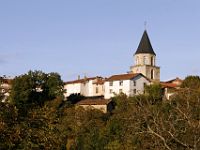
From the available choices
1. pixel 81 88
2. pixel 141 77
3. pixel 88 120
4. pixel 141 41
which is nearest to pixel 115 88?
pixel 141 77

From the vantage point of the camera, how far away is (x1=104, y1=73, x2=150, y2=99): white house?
93312mm

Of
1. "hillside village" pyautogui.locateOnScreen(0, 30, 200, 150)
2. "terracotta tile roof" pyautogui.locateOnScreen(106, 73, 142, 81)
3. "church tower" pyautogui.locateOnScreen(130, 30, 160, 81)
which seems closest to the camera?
"hillside village" pyautogui.locateOnScreen(0, 30, 200, 150)

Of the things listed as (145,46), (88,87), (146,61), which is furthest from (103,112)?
(145,46)

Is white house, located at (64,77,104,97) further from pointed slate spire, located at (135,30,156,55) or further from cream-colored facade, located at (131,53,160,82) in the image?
pointed slate spire, located at (135,30,156,55)

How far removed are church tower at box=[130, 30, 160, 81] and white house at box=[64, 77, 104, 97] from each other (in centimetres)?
786

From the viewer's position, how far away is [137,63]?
10838 cm

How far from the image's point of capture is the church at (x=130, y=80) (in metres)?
94.2

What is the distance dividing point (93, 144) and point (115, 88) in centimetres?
5565

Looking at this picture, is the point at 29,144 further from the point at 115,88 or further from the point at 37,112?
the point at 115,88

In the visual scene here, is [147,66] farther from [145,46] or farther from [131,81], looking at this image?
[131,81]

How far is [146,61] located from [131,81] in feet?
51.2

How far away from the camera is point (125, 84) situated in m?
94.2

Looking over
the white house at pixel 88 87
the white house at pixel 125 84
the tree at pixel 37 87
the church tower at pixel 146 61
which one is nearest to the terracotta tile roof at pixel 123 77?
the white house at pixel 125 84

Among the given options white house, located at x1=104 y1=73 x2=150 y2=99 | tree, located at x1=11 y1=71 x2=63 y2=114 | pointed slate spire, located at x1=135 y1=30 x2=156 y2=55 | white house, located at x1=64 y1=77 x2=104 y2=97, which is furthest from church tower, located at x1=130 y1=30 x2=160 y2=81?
tree, located at x1=11 y1=71 x2=63 y2=114
